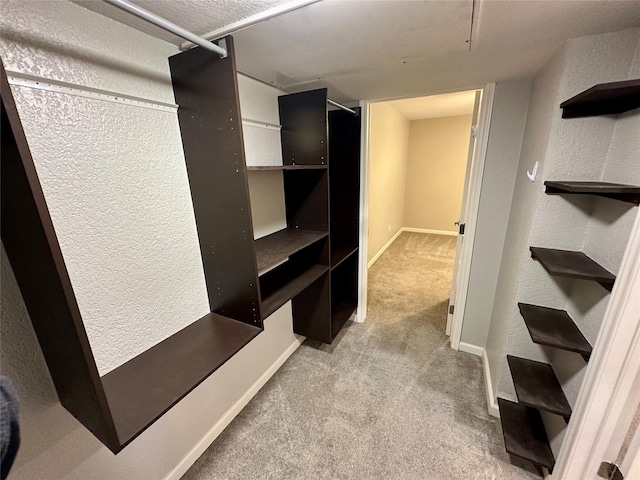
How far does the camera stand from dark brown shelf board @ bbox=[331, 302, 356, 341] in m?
2.29

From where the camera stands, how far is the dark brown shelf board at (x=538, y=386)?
1221mm

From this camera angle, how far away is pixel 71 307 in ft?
2.14

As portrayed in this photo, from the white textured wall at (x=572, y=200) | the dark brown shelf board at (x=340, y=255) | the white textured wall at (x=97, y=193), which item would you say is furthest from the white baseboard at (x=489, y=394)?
the white textured wall at (x=97, y=193)

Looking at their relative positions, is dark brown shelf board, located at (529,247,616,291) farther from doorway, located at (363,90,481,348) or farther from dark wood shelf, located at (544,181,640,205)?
doorway, located at (363,90,481,348)

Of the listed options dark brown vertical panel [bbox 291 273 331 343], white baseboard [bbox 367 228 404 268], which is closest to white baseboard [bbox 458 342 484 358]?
dark brown vertical panel [bbox 291 273 331 343]

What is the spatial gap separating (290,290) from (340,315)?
1053 mm

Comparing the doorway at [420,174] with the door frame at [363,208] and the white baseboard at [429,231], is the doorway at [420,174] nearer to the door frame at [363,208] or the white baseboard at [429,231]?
the white baseboard at [429,231]

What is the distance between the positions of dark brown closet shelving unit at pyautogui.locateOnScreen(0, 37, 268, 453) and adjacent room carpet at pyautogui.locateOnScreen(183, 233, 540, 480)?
831 millimetres

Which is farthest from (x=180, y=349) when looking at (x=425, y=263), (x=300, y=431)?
(x=425, y=263)

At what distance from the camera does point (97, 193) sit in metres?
0.91

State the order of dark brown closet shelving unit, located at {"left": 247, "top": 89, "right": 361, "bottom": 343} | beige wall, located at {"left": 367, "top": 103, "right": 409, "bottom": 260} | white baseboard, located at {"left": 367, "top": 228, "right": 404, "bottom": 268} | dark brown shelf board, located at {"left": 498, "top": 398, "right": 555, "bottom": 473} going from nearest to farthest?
dark brown shelf board, located at {"left": 498, "top": 398, "right": 555, "bottom": 473}, dark brown closet shelving unit, located at {"left": 247, "top": 89, "right": 361, "bottom": 343}, beige wall, located at {"left": 367, "top": 103, "right": 409, "bottom": 260}, white baseboard, located at {"left": 367, "top": 228, "right": 404, "bottom": 268}

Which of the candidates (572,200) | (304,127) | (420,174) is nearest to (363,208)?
→ (304,127)

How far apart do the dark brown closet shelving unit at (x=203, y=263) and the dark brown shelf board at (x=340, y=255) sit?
0.93 metres

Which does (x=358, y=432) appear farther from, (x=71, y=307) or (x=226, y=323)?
(x=71, y=307)
